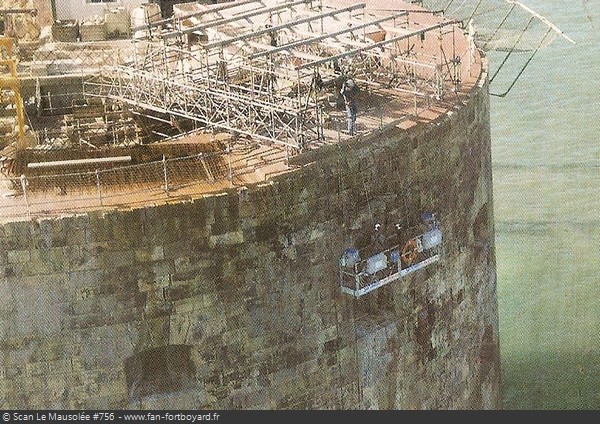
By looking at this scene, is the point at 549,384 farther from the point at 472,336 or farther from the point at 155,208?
the point at 155,208

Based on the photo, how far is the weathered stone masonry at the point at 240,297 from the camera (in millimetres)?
19312

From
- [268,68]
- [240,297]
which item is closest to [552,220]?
[268,68]

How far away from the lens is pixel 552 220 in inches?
1436

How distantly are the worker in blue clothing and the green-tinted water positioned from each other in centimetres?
891

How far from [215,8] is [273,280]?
769cm

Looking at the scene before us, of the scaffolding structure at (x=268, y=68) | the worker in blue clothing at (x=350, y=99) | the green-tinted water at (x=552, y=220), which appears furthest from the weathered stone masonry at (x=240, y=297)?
the green-tinted water at (x=552, y=220)

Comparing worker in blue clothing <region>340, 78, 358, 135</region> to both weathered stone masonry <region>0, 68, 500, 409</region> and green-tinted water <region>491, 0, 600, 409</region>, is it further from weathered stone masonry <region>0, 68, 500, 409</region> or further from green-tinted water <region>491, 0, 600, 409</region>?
green-tinted water <region>491, 0, 600, 409</region>

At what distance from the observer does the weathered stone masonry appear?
19.3 meters

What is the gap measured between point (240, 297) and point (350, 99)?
13.0 feet

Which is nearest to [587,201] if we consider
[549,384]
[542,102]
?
[542,102]

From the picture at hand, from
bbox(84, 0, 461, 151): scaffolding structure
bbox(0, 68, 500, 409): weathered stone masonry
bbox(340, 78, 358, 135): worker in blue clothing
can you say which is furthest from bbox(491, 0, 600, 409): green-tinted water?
bbox(340, 78, 358, 135): worker in blue clothing

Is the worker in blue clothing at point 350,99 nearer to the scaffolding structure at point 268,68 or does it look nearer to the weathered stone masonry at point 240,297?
the scaffolding structure at point 268,68

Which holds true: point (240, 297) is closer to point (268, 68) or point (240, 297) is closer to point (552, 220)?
point (268, 68)

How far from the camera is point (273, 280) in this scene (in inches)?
797
